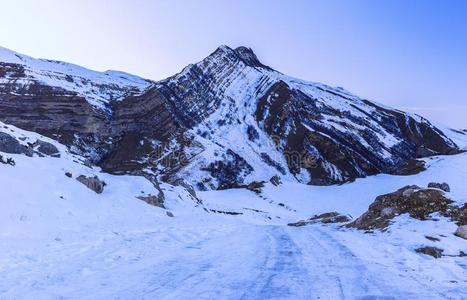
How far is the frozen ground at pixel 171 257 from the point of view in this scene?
8.32m

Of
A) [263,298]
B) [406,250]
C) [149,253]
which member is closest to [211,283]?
[263,298]

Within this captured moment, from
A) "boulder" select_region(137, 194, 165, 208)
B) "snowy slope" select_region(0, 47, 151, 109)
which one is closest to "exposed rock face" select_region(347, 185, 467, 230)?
"boulder" select_region(137, 194, 165, 208)

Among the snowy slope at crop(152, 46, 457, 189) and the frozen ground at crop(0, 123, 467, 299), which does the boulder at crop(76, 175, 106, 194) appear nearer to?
the frozen ground at crop(0, 123, 467, 299)

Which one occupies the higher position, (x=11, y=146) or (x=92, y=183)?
(x=11, y=146)

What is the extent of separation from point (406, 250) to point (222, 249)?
5.33 metres

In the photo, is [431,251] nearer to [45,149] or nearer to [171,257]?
[171,257]

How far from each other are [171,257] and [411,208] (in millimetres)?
12430

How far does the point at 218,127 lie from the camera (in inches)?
4055

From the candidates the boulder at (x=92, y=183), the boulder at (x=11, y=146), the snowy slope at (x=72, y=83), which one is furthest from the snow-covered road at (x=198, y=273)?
the snowy slope at (x=72, y=83)

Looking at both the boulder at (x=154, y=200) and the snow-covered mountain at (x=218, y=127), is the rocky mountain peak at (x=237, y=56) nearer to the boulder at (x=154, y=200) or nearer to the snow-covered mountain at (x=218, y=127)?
the snow-covered mountain at (x=218, y=127)

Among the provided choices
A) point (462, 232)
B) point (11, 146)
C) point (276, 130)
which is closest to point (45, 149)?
point (11, 146)

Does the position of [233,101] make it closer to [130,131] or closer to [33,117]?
[130,131]

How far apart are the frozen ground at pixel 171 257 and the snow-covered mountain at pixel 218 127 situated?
5874 cm

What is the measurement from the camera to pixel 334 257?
12.5m
